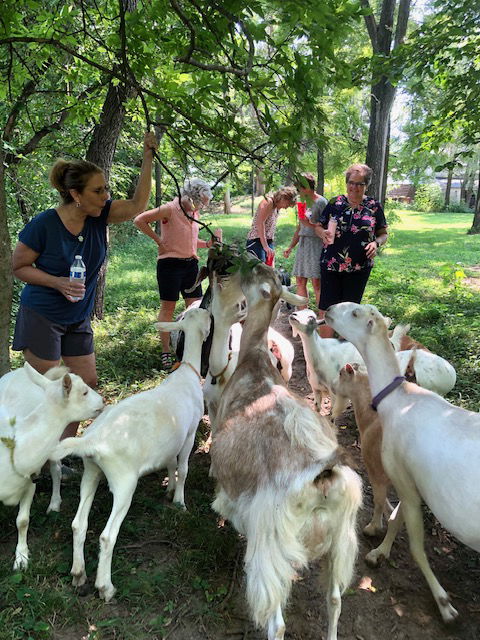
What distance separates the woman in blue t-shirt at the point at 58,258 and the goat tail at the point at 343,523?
219cm

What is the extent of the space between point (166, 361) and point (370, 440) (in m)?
3.31

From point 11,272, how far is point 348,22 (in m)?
2.88

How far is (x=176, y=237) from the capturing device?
19.0 feet

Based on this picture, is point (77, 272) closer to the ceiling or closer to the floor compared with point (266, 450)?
closer to the ceiling

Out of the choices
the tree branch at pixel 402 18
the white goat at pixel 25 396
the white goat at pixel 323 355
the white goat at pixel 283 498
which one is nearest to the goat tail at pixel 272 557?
the white goat at pixel 283 498

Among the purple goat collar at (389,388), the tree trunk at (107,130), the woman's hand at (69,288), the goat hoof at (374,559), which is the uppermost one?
the tree trunk at (107,130)

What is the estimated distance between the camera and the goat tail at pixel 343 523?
92.2 inches

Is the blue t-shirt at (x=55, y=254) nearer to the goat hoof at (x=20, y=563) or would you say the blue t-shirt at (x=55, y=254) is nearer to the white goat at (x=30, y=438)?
the white goat at (x=30, y=438)

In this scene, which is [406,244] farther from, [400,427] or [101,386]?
[400,427]

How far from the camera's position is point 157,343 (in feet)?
22.8

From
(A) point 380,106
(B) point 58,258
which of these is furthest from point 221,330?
(A) point 380,106

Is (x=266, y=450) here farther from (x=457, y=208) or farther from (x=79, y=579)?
(x=457, y=208)

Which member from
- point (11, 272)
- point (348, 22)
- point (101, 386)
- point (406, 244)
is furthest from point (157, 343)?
point (406, 244)

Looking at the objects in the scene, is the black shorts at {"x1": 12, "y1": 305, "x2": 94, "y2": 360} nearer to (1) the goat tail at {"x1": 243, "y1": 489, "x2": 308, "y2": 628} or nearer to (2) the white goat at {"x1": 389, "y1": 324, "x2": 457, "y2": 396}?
(1) the goat tail at {"x1": 243, "y1": 489, "x2": 308, "y2": 628}
